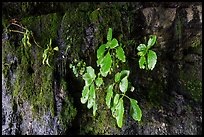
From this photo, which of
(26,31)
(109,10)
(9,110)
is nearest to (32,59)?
(26,31)

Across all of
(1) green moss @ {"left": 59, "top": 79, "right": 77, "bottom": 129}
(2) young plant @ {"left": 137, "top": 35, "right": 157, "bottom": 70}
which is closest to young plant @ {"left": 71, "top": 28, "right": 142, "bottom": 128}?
(2) young plant @ {"left": 137, "top": 35, "right": 157, "bottom": 70}

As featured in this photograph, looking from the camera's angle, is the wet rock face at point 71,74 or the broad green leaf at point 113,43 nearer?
the broad green leaf at point 113,43

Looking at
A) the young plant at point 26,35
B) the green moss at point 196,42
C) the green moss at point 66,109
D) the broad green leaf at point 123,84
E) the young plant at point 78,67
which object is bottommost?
the green moss at point 66,109

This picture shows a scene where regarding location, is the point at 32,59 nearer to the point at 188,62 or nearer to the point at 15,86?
the point at 15,86

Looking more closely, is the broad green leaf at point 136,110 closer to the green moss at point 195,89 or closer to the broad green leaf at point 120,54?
the broad green leaf at point 120,54

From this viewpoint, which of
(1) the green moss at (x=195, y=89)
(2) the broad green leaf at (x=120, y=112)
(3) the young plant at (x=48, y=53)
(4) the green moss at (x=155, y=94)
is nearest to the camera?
(2) the broad green leaf at (x=120, y=112)

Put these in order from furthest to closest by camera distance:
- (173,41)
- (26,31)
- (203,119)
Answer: (173,41) < (203,119) < (26,31)

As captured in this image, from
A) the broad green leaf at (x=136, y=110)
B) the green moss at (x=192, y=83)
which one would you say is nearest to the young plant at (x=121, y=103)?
the broad green leaf at (x=136, y=110)

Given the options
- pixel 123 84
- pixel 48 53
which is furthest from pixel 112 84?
pixel 48 53

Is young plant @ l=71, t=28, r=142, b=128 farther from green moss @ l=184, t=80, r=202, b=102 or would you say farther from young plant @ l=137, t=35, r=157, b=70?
green moss @ l=184, t=80, r=202, b=102
